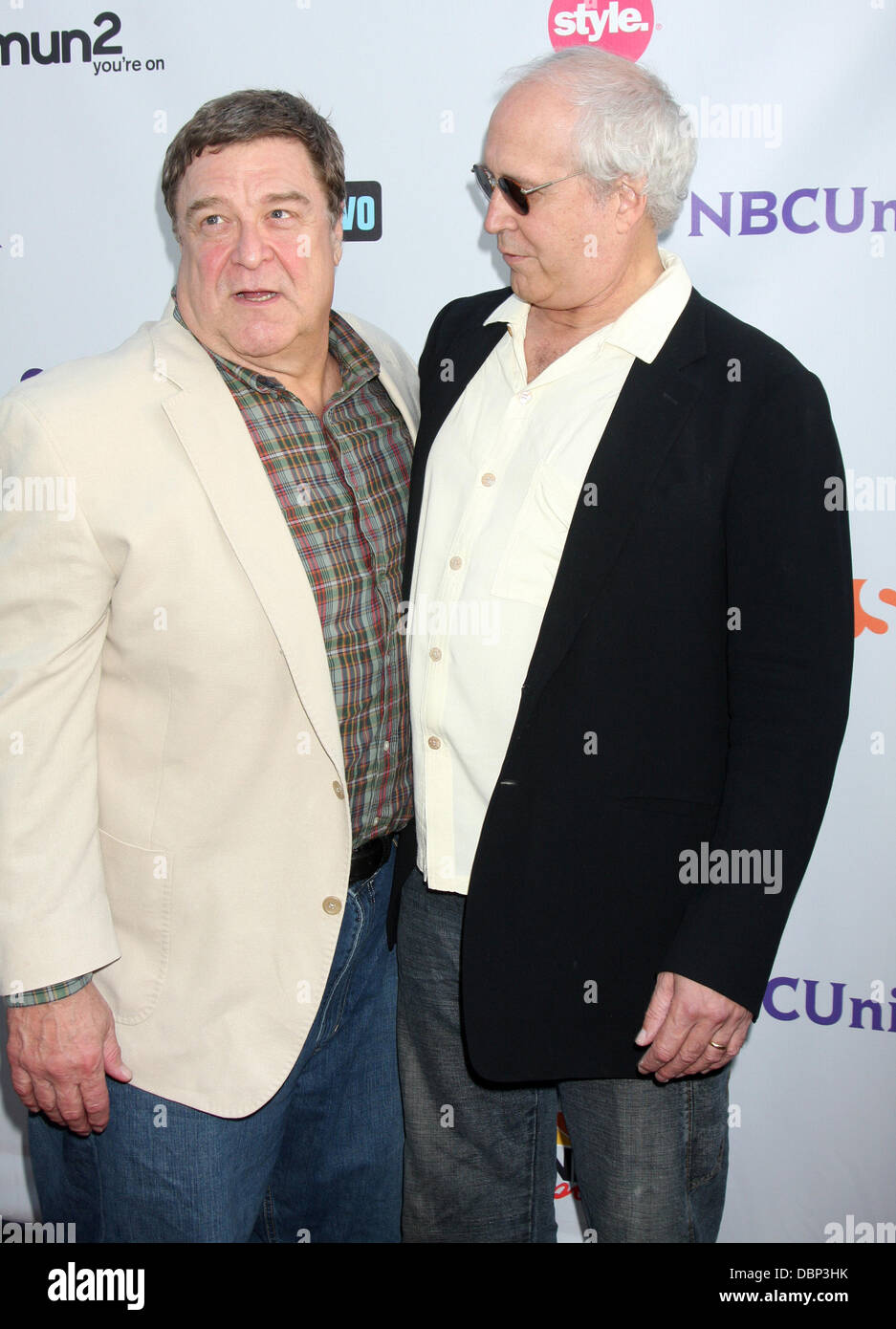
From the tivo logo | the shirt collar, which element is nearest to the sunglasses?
the shirt collar

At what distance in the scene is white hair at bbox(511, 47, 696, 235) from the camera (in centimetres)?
152

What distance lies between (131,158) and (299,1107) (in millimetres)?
1787

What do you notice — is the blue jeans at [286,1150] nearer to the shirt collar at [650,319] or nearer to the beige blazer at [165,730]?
the beige blazer at [165,730]

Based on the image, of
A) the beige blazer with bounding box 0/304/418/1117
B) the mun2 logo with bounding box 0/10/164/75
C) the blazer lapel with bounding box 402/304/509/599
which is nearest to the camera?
the beige blazer with bounding box 0/304/418/1117

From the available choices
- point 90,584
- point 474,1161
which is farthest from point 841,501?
point 474,1161

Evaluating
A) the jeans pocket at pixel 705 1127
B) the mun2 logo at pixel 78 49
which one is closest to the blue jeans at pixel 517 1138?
the jeans pocket at pixel 705 1127

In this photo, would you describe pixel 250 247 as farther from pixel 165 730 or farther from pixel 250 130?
pixel 165 730

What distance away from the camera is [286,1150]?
1.85 m

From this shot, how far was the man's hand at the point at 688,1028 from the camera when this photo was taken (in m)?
1.49

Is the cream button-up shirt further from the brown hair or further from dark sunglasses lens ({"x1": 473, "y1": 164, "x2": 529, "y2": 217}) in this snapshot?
the brown hair

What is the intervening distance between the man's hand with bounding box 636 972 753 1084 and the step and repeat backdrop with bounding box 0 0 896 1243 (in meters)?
0.71

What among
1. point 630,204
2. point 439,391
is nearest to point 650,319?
point 630,204
